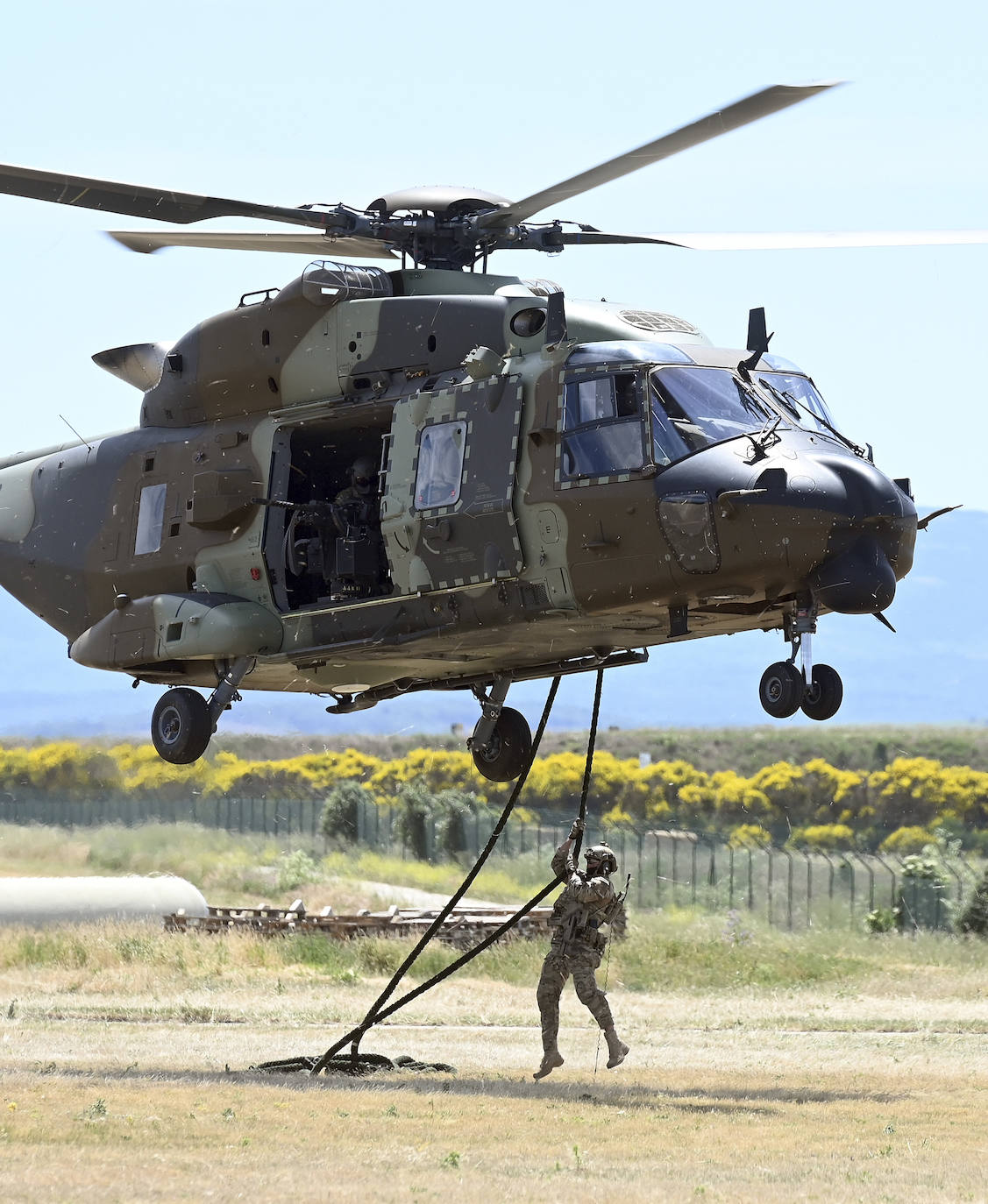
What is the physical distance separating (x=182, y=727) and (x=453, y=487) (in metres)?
3.63

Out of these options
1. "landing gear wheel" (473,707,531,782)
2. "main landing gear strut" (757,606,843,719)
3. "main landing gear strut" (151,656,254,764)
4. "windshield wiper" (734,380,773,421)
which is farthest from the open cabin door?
"landing gear wheel" (473,707,531,782)

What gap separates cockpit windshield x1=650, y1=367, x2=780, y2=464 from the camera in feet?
48.5

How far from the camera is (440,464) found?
16109mm

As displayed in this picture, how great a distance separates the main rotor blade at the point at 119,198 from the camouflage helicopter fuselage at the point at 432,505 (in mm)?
1222

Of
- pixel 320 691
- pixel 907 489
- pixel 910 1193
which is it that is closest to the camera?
pixel 910 1193

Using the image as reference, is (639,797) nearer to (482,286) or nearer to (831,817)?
(831,817)

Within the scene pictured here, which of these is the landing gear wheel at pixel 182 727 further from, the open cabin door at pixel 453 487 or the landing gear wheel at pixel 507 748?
the landing gear wheel at pixel 507 748

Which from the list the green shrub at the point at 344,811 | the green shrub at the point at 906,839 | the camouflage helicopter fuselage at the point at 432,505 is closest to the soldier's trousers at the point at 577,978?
the camouflage helicopter fuselage at the point at 432,505

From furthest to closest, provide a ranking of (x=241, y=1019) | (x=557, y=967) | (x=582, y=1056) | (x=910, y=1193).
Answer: (x=241, y=1019) → (x=582, y=1056) → (x=557, y=967) → (x=910, y=1193)

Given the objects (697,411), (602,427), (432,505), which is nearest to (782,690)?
(697,411)

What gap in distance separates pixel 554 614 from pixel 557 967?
341cm

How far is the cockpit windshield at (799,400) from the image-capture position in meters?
15.5

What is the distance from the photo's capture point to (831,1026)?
82.8 feet

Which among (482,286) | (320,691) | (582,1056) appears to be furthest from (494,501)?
(582,1056)
